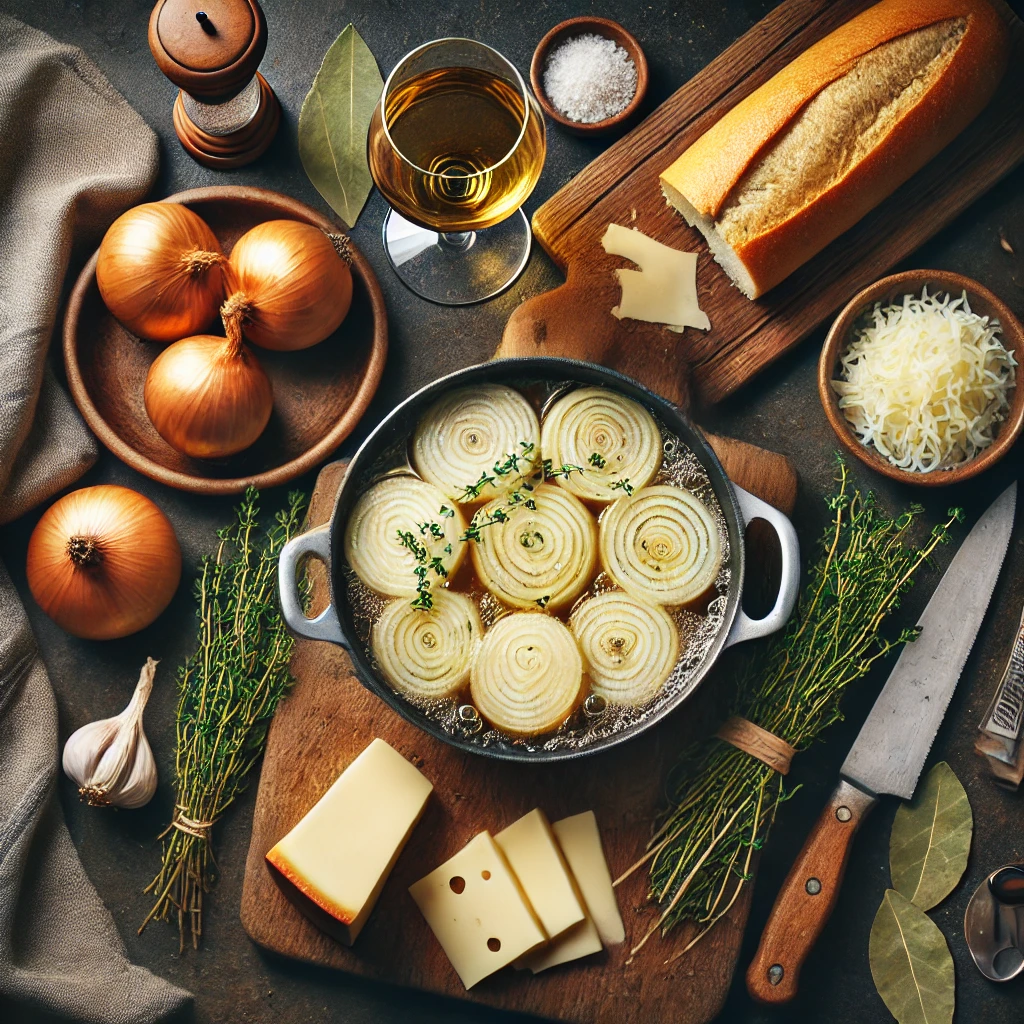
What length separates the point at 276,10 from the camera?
7.46ft

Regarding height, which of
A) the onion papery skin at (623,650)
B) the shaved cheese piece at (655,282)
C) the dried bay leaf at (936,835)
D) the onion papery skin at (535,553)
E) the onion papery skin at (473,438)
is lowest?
the dried bay leaf at (936,835)

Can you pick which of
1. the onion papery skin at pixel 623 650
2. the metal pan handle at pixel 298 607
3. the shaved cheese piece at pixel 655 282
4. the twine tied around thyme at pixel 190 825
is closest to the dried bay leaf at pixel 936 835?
the onion papery skin at pixel 623 650

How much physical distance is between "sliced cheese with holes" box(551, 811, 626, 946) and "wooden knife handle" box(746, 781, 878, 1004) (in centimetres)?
31

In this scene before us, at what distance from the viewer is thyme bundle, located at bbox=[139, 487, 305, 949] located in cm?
200

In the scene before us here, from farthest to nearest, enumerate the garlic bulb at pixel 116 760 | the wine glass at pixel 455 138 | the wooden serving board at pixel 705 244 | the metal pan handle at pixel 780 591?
1. the wooden serving board at pixel 705 244
2. the garlic bulb at pixel 116 760
3. the wine glass at pixel 455 138
4. the metal pan handle at pixel 780 591

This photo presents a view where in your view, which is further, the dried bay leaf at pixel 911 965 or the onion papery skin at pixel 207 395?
the dried bay leaf at pixel 911 965

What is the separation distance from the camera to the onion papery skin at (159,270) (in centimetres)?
202

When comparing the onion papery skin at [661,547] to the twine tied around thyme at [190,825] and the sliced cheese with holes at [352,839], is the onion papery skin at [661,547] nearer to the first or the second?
the sliced cheese with holes at [352,839]

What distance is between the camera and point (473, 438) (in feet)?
6.09

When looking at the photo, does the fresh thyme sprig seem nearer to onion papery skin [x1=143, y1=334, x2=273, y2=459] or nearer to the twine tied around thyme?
onion papery skin [x1=143, y1=334, x2=273, y2=459]

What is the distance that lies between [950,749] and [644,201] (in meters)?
1.37

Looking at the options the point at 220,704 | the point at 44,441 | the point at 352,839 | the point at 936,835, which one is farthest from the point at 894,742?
the point at 44,441

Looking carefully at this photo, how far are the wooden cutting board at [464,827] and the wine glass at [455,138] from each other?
793 mm

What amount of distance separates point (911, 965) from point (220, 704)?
5.12 feet
